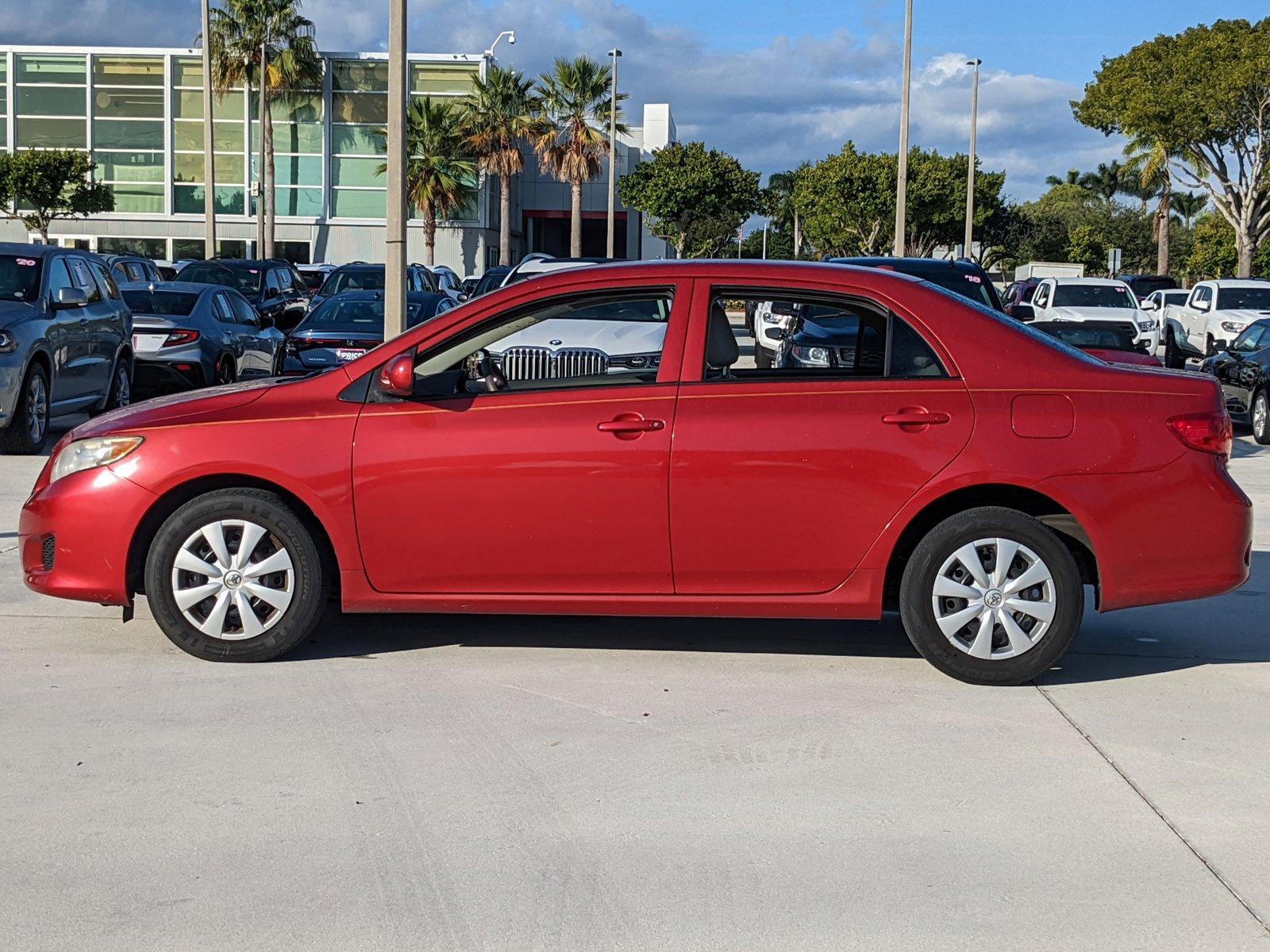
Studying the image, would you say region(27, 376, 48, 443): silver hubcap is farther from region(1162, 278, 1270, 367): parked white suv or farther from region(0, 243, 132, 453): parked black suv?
region(1162, 278, 1270, 367): parked white suv

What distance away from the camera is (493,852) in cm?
434

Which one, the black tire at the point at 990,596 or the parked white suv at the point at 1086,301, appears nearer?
the black tire at the point at 990,596

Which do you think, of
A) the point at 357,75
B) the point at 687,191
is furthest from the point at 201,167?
the point at 687,191

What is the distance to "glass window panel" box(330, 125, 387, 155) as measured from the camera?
181 feet

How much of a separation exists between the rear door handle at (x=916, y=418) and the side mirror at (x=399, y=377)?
1893 mm

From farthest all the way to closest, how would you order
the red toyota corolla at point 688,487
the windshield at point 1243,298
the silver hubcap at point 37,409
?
1. the windshield at point 1243,298
2. the silver hubcap at point 37,409
3. the red toyota corolla at point 688,487

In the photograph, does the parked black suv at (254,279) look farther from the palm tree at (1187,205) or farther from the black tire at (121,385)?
the palm tree at (1187,205)

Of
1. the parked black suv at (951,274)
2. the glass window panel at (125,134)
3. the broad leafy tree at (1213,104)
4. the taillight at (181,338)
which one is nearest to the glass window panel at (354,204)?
the glass window panel at (125,134)

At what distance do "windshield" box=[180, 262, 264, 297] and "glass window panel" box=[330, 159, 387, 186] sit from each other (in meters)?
28.3

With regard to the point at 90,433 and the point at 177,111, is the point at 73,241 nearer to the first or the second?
the point at 177,111

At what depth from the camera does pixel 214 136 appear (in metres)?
54.6

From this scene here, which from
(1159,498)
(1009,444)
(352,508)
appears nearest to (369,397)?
(352,508)

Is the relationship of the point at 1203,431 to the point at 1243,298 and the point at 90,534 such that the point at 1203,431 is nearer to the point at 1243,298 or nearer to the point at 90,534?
the point at 90,534

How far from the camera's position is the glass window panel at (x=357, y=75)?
182 feet
